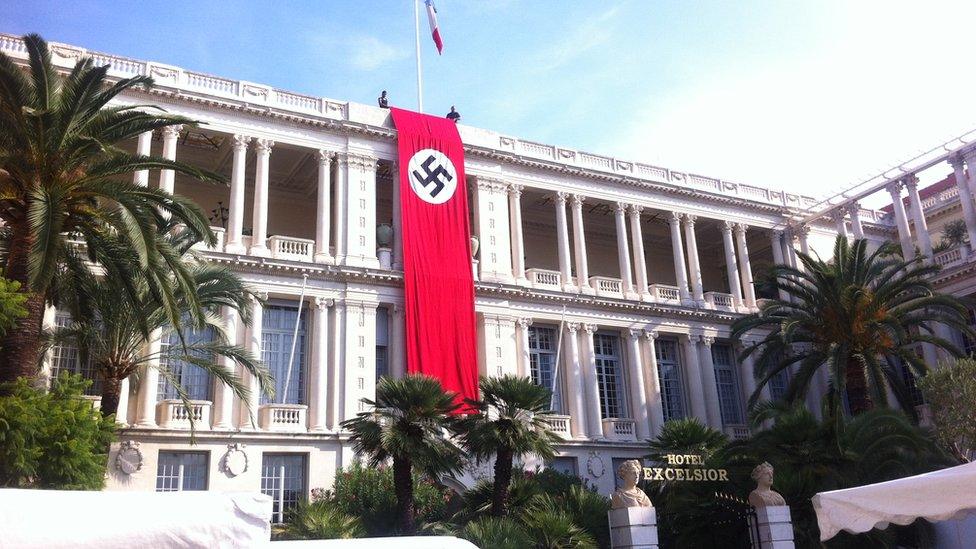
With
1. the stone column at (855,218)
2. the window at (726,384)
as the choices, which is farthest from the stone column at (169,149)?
the stone column at (855,218)

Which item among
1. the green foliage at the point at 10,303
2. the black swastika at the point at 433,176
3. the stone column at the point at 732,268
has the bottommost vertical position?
the green foliage at the point at 10,303

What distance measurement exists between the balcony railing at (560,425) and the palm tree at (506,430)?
11.9m

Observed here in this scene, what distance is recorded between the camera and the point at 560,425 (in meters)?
34.2

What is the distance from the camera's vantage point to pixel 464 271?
33.6m

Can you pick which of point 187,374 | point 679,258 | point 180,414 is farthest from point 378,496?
point 679,258

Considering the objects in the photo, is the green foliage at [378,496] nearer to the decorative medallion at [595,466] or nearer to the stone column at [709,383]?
the decorative medallion at [595,466]

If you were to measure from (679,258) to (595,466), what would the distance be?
37.1 feet

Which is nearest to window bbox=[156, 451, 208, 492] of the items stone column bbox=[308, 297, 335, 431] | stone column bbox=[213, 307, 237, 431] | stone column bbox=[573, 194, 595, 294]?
stone column bbox=[213, 307, 237, 431]

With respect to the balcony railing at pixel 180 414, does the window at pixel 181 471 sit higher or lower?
lower

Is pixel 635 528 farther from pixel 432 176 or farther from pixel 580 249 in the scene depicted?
pixel 580 249

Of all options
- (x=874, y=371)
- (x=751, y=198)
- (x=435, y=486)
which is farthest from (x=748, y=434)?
(x=435, y=486)

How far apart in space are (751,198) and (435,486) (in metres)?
24.2

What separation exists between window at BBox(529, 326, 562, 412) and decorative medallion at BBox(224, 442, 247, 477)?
12163mm

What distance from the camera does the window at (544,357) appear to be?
1422 inches
